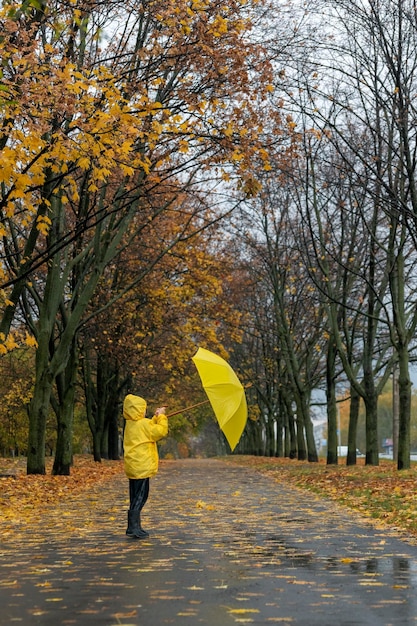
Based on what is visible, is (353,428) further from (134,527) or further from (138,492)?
(134,527)

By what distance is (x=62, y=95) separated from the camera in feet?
34.6

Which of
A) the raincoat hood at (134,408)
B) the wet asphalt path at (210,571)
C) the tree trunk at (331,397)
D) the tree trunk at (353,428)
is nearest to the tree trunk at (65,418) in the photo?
the tree trunk at (331,397)

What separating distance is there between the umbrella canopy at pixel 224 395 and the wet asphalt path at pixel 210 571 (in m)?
1.22

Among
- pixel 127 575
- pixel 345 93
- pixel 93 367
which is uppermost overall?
pixel 345 93

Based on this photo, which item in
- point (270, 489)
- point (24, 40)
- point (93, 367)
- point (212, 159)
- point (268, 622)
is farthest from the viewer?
point (93, 367)

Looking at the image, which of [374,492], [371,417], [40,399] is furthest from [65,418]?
[374,492]

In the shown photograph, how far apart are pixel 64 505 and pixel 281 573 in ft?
27.2

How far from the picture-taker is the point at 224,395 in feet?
29.9

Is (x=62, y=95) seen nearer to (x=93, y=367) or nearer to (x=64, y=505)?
(x=64, y=505)

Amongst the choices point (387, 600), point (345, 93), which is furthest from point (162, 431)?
point (345, 93)

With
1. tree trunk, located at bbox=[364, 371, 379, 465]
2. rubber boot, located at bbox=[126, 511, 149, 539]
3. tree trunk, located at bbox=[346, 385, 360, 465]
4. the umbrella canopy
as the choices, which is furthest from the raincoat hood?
tree trunk, located at bbox=[346, 385, 360, 465]

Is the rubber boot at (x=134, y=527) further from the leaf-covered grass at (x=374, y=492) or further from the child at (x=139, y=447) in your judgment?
the leaf-covered grass at (x=374, y=492)

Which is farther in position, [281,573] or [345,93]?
[345,93]

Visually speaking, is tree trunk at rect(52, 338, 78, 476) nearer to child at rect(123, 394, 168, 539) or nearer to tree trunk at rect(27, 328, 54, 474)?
tree trunk at rect(27, 328, 54, 474)
